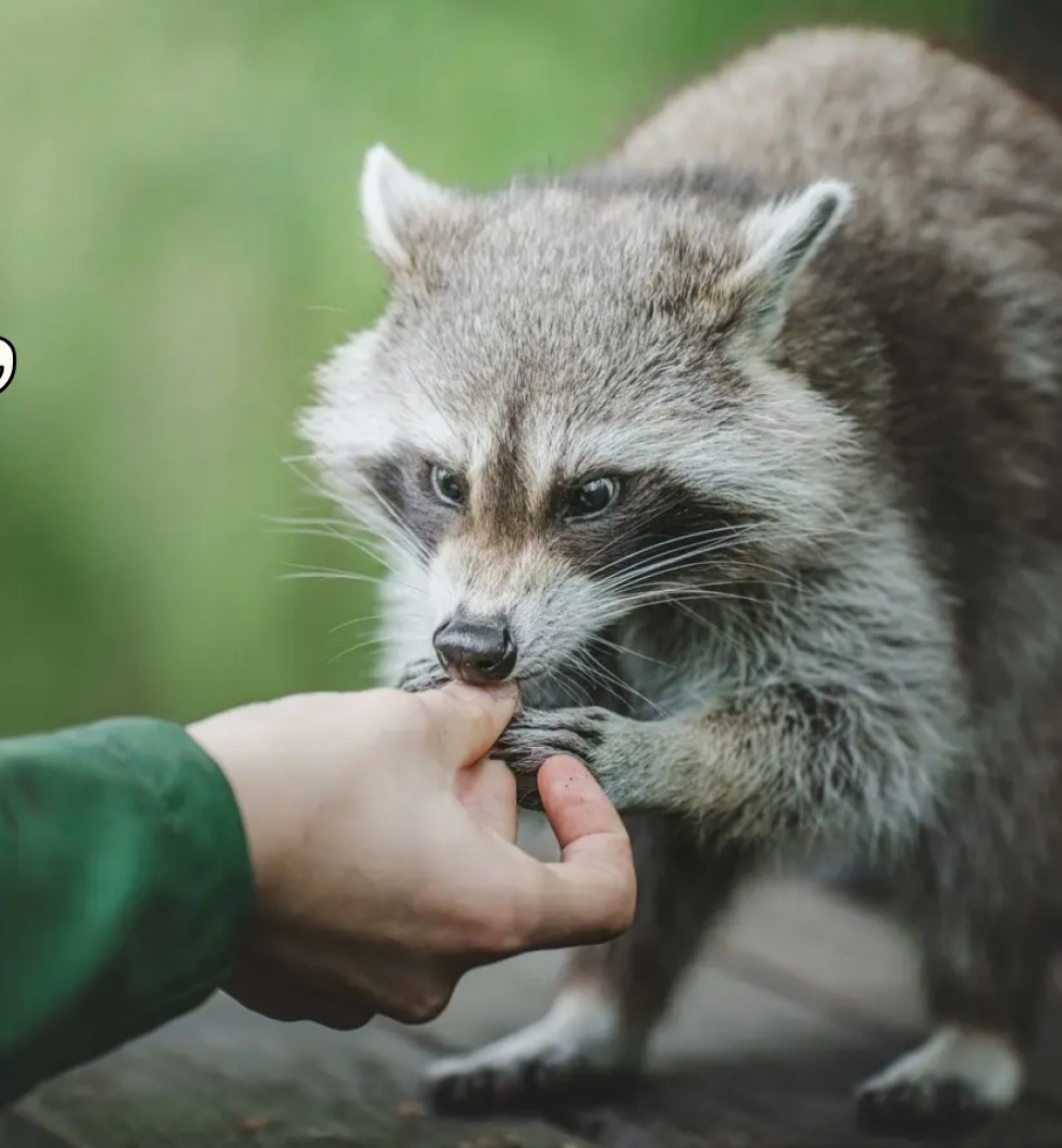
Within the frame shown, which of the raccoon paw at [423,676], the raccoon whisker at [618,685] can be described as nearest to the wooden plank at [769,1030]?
the raccoon whisker at [618,685]

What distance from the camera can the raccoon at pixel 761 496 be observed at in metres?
1.72

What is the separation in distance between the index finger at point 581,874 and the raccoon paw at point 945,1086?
3.06 ft

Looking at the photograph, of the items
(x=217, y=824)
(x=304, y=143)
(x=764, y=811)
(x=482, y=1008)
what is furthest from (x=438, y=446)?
(x=304, y=143)

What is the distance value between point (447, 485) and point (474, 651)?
271 mm

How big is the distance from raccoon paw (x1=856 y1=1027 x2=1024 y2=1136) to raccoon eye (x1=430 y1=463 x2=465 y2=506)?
943mm

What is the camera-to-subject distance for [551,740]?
5.32 ft

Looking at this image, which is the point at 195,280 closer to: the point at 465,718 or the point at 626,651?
the point at 626,651

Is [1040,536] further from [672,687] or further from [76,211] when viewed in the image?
[76,211]

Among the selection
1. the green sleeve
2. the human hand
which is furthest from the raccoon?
the green sleeve

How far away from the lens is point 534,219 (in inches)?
74.8

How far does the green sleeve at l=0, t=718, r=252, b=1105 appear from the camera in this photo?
3.43ft

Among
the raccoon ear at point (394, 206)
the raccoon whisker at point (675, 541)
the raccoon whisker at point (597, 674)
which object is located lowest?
the raccoon whisker at point (597, 674)

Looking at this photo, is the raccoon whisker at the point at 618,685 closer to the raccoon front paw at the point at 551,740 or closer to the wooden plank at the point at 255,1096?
the raccoon front paw at the point at 551,740

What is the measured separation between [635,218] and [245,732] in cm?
89
